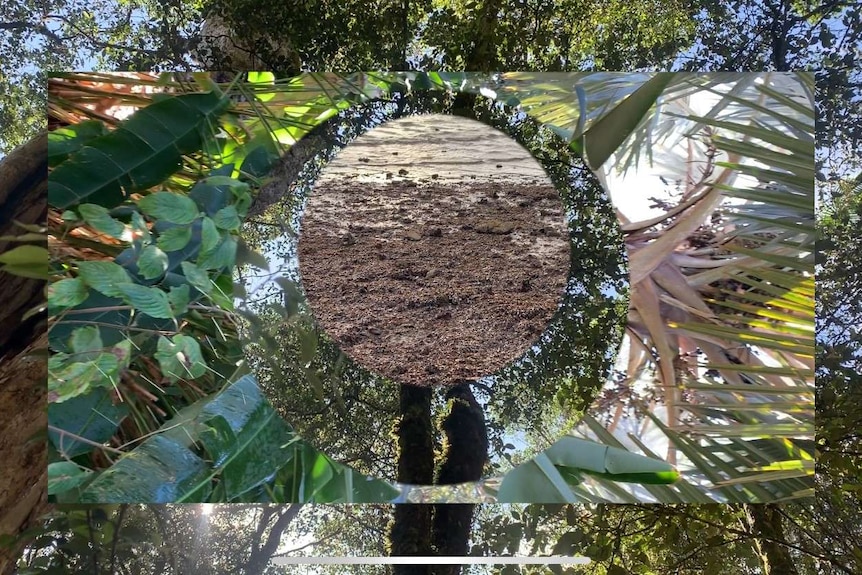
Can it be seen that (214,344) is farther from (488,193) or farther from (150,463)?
(488,193)

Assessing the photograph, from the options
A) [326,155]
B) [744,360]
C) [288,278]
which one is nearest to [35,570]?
[288,278]

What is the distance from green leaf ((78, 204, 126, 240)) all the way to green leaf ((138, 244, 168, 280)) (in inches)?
3.0

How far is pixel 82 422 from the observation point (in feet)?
4.58

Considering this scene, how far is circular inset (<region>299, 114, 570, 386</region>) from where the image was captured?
1.46m

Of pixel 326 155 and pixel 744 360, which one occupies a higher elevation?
pixel 326 155

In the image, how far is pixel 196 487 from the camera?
142 cm

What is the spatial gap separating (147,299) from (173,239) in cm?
15

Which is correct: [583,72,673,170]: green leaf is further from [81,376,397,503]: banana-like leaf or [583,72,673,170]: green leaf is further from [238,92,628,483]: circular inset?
[81,376,397,503]: banana-like leaf

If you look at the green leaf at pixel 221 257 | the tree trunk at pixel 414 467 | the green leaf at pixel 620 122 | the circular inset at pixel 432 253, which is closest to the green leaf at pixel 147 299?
the green leaf at pixel 221 257

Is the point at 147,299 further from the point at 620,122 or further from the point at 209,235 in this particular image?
the point at 620,122

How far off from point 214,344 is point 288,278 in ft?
0.74

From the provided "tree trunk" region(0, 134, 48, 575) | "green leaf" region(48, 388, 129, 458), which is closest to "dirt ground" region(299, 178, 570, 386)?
"green leaf" region(48, 388, 129, 458)

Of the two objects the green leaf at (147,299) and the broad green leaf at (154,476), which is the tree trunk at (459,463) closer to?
the broad green leaf at (154,476)

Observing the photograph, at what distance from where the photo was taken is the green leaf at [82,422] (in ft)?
4.58
